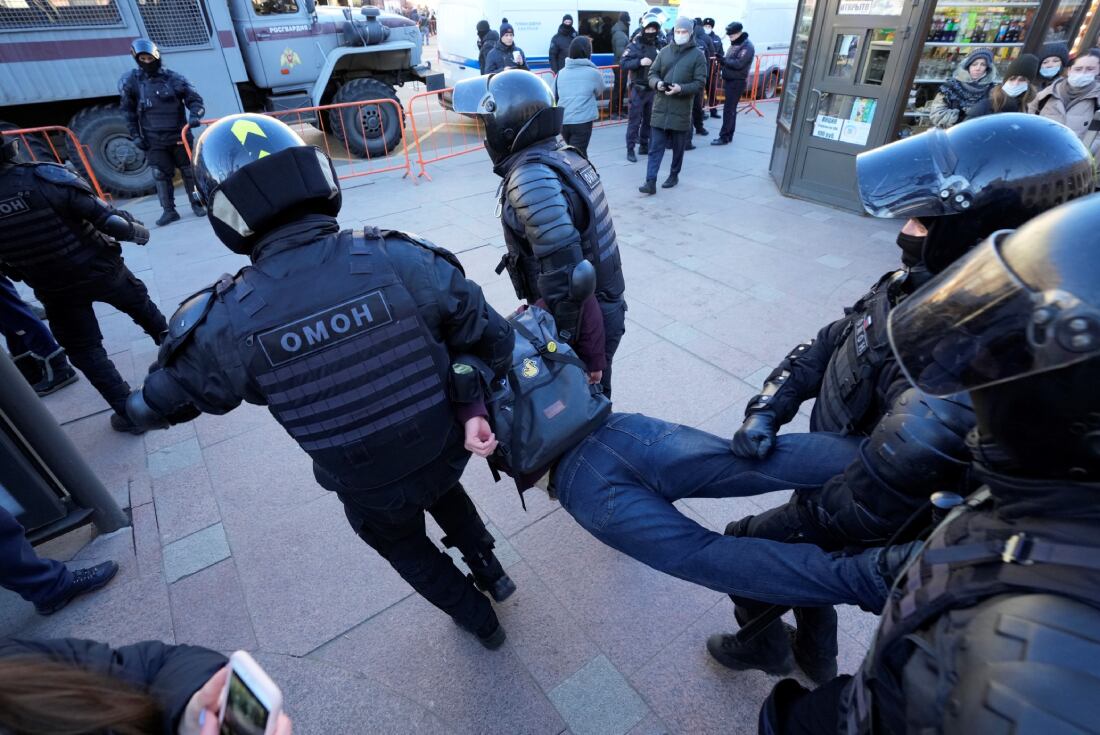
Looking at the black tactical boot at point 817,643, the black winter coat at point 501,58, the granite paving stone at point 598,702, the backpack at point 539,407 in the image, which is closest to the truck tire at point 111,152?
the black winter coat at point 501,58

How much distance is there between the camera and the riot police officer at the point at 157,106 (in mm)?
6324

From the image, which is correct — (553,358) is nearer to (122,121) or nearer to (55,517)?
(55,517)

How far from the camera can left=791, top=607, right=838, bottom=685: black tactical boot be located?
200 cm

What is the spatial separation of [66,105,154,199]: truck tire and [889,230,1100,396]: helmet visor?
963cm

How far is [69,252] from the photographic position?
3.12 meters

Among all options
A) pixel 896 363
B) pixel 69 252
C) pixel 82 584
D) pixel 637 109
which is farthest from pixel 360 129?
pixel 896 363

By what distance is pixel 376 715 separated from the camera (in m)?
2.05

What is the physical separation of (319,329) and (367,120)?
9174 millimetres

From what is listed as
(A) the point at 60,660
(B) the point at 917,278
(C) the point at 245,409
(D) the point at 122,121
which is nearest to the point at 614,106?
(D) the point at 122,121

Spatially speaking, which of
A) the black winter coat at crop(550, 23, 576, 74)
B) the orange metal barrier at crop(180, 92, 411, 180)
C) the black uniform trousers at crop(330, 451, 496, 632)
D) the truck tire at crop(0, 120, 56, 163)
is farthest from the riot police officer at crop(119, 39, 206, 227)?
the black winter coat at crop(550, 23, 576, 74)

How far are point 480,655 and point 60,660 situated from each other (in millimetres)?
1549

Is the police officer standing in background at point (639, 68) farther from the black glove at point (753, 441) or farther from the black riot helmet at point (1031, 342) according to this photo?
the black riot helmet at point (1031, 342)

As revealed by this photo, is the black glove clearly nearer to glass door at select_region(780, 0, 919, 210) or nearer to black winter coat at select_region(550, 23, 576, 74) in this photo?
glass door at select_region(780, 0, 919, 210)

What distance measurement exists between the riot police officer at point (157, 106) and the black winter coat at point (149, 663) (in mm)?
6470
